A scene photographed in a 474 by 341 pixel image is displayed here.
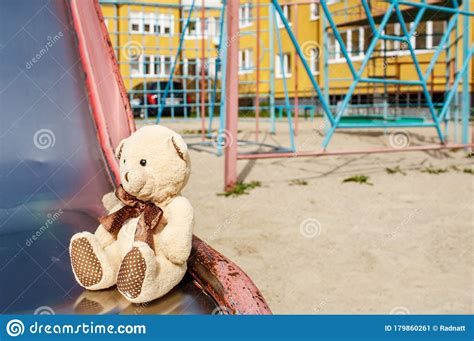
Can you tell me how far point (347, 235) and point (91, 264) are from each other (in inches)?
69.5

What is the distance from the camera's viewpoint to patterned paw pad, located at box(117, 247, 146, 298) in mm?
932

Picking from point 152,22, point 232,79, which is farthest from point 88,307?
point 152,22

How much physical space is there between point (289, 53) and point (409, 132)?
28.8ft

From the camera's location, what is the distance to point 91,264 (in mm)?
1028

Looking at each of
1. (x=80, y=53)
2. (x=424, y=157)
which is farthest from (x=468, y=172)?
(x=80, y=53)

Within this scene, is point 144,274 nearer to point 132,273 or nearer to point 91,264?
point 132,273

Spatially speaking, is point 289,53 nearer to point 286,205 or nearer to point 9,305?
point 286,205

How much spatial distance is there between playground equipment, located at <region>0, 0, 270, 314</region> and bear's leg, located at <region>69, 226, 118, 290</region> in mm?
20

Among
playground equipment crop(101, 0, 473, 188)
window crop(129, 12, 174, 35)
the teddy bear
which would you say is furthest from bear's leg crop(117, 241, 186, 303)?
window crop(129, 12, 174, 35)

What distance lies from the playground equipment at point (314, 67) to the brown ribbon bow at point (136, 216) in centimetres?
234

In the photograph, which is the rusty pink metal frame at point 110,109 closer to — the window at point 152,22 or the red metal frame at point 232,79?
the red metal frame at point 232,79

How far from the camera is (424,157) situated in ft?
17.0

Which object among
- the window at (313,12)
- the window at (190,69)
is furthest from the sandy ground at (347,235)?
the window at (313,12)

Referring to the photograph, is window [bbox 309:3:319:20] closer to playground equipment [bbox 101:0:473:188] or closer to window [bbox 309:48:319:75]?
playground equipment [bbox 101:0:473:188]
